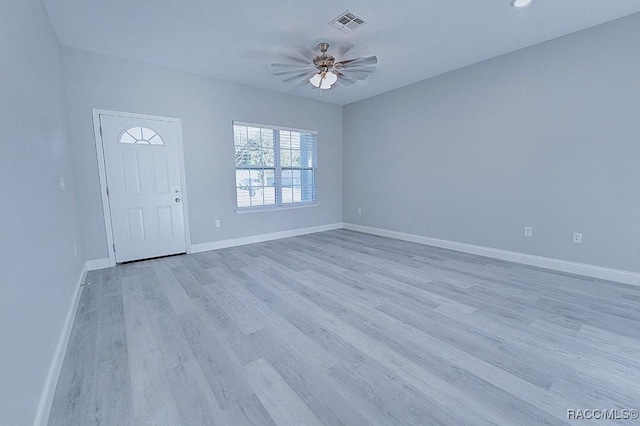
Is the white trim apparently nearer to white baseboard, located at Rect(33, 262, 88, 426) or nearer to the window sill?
the window sill

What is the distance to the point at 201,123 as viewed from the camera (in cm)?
410

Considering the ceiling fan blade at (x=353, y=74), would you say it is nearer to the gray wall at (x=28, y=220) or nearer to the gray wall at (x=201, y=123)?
the gray wall at (x=201, y=123)

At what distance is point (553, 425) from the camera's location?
1.19m

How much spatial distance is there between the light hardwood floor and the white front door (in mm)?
723

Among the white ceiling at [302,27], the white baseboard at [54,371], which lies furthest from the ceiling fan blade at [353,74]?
the white baseboard at [54,371]

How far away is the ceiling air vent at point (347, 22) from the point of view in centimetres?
258

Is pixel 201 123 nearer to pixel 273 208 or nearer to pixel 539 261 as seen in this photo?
pixel 273 208

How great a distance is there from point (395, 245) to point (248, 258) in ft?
8.14

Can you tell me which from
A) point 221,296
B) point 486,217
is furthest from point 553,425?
point 486,217

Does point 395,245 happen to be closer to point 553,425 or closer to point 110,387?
point 553,425

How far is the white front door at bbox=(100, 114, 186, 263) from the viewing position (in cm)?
350

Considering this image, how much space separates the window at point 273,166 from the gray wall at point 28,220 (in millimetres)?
2440

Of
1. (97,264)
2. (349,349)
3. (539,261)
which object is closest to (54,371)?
(349,349)

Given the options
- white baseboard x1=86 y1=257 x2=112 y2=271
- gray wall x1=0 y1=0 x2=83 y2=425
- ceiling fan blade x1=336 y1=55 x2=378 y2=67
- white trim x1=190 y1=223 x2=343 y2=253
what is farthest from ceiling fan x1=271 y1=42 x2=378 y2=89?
white baseboard x1=86 y1=257 x2=112 y2=271
